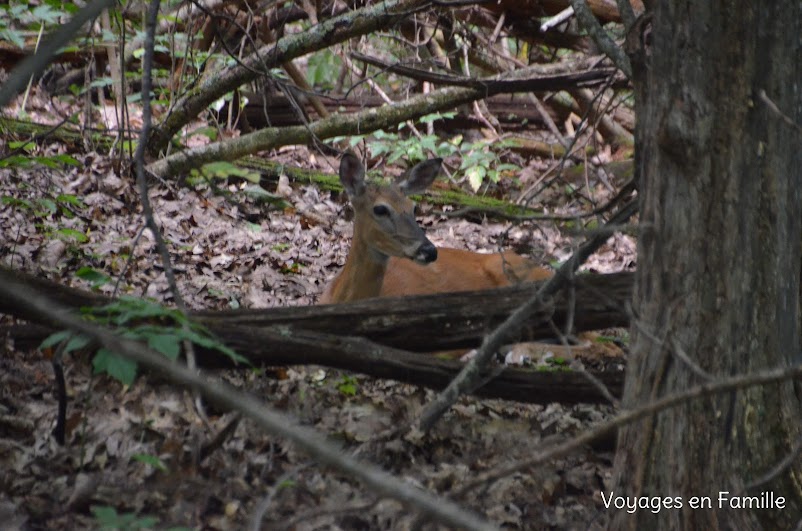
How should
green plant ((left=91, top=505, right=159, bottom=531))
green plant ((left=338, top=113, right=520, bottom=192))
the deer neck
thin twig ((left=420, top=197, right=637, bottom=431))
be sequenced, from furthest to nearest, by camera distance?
green plant ((left=338, top=113, right=520, bottom=192)) < the deer neck < thin twig ((left=420, top=197, right=637, bottom=431)) < green plant ((left=91, top=505, right=159, bottom=531))

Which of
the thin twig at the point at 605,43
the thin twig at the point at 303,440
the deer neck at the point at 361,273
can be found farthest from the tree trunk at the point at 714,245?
the deer neck at the point at 361,273

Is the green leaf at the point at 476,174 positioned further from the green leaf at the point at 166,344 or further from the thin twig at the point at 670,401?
the thin twig at the point at 670,401

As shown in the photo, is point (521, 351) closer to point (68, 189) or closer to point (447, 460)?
point (447, 460)

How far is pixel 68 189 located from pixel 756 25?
6.34 metres

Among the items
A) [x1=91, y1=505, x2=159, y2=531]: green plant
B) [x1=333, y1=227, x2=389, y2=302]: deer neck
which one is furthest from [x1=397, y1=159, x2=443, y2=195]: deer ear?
[x1=91, y1=505, x2=159, y2=531]: green plant

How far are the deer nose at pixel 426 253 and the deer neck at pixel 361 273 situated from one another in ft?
1.20

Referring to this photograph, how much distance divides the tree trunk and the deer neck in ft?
12.6

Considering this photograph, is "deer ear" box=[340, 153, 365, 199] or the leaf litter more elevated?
"deer ear" box=[340, 153, 365, 199]

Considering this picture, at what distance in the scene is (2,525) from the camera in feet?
10.5

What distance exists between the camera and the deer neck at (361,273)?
22.7ft

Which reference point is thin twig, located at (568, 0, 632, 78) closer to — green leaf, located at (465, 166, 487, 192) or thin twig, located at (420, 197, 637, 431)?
thin twig, located at (420, 197, 637, 431)

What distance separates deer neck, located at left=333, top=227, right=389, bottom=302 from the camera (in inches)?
272

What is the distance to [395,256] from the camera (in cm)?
721

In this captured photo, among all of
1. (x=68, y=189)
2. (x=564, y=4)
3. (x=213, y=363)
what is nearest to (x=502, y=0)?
(x=564, y=4)
